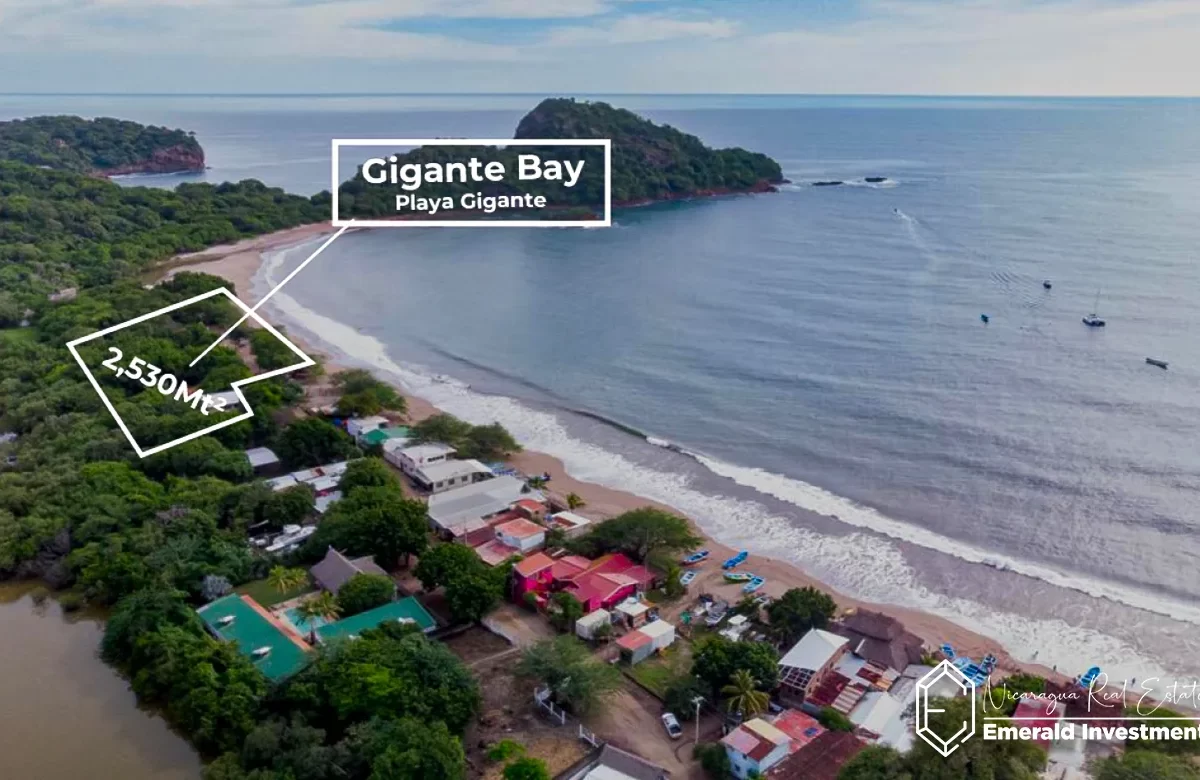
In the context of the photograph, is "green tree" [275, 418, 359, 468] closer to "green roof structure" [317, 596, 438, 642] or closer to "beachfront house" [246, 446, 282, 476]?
"beachfront house" [246, 446, 282, 476]

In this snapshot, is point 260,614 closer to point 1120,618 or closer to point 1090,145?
point 1120,618

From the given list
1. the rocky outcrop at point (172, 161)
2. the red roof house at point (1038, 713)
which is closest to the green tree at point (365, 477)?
the red roof house at point (1038, 713)

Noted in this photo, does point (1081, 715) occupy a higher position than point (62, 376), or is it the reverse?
point (62, 376)

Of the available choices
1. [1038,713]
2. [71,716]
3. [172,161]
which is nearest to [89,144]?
[172,161]

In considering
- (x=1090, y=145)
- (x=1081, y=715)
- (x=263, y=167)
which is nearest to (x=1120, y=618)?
(x=1081, y=715)

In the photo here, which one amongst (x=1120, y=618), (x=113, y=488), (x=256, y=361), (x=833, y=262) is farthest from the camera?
(x=833, y=262)

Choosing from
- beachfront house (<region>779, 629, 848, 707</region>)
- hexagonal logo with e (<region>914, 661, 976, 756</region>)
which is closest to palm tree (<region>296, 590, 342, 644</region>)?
beachfront house (<region>779, 629, 848, 707</region>)
